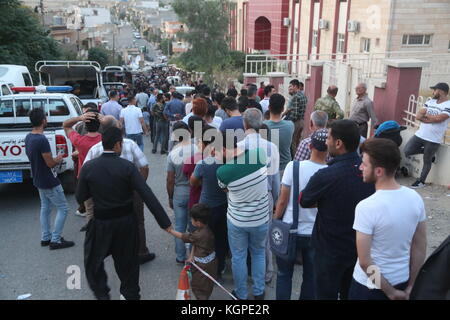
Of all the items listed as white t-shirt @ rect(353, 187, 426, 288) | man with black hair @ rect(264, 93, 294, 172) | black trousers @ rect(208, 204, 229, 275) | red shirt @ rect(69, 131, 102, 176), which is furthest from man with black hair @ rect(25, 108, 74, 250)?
white t-shirt @ rect(353, 187, 426, 288)

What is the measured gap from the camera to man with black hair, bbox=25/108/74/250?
215 inches

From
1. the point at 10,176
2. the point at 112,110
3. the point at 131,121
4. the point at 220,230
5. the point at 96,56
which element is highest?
the point at 112,110

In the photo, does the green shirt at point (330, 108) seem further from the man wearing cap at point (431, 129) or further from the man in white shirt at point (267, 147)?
the man in white shirt at point (267, 147)

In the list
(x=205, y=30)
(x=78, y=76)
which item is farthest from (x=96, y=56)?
(x=78, y=76)

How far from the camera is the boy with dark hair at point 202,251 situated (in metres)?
4.31

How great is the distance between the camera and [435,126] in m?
6.95

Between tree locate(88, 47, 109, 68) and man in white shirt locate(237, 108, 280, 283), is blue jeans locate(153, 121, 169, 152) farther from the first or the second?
tree locate(88, 47, 109, 68)

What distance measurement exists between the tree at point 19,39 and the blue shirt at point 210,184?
71.5 feet

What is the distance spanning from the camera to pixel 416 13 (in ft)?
64.3

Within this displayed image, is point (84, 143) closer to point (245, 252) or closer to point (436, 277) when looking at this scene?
point (245, 252)

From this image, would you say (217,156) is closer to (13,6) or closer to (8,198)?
(8,198)

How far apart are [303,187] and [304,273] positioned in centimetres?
84

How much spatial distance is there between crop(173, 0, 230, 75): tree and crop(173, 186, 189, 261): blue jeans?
39252 millimetres
